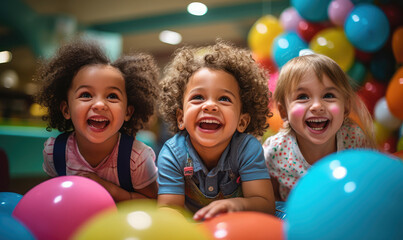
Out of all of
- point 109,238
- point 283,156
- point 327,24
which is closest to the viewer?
point 109,238

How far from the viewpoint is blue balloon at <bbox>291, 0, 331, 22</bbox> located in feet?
6.84

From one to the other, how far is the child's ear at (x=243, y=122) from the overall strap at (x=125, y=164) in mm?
408

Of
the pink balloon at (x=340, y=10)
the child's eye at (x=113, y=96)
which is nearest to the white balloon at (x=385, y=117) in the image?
the pink balloon at (x=340, y=10)

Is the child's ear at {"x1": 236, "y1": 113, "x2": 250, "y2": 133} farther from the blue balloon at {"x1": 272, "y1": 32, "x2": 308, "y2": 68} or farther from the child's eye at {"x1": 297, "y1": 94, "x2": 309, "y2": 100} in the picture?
the blue balloon at {"x1": 272, "y1": 32, "x2": 308, "y2": 68}

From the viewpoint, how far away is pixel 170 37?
610 centimetres

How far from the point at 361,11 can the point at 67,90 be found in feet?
5.40

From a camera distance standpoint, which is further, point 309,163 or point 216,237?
point 309,163

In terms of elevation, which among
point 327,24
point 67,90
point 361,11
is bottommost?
point 67,90

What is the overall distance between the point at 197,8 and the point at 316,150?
362cm

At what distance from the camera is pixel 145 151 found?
1252mm

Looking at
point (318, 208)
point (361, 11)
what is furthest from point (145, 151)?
point (361, 11)

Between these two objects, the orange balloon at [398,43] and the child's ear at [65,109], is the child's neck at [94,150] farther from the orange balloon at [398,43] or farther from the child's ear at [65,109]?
the orange balloon at [398,43]

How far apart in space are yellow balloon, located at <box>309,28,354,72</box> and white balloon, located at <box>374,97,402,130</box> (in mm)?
290

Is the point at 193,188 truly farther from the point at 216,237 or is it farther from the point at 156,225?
the point at 156,225
